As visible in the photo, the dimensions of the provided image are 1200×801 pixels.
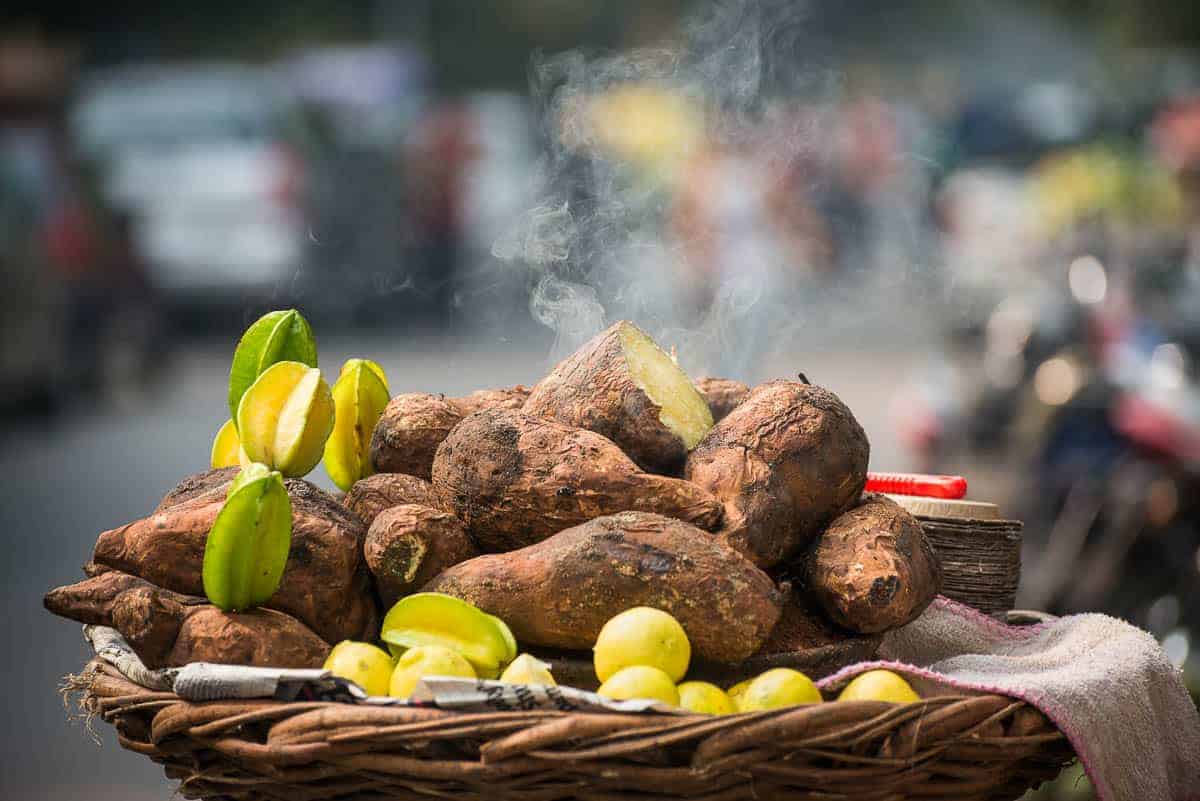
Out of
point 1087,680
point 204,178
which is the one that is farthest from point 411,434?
point 204,178

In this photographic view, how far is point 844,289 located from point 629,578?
5.58m

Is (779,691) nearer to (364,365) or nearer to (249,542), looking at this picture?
(249,542)

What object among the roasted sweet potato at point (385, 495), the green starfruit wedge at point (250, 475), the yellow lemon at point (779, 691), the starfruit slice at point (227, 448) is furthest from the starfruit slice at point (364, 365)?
the yellow lemon at point (779, 691)

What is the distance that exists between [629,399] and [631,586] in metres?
0.42

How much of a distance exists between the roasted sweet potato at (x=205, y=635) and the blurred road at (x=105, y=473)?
47.2 inches

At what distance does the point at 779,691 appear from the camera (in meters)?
1.87

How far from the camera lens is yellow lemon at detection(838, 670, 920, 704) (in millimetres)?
1883

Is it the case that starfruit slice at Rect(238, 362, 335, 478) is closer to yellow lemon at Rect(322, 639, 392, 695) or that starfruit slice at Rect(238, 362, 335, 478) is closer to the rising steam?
yellow lemon at Rect(322, 639, 392, 695)

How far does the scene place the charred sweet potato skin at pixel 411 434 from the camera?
2.46 metres

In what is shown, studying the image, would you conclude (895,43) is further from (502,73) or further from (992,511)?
(992,511)

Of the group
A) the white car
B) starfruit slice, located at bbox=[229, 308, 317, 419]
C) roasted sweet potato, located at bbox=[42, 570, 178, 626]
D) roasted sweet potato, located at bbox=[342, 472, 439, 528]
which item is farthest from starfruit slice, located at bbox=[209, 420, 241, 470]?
the white car

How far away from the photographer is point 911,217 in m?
8.59

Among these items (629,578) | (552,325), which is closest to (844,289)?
(552,325)

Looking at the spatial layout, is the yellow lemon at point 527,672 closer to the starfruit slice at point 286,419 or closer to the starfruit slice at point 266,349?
the starfruit slice at point 286,419
